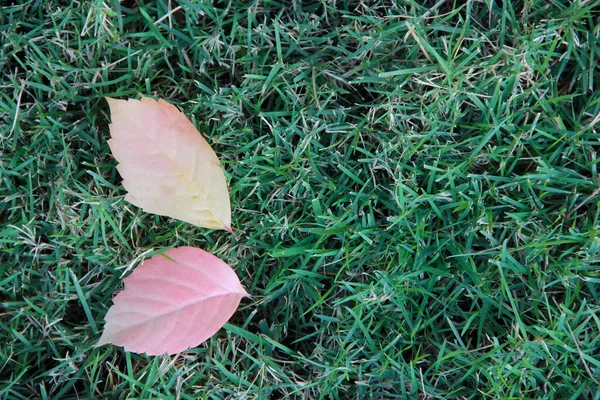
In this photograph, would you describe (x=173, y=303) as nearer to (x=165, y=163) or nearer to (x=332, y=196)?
(x=165, y=163)

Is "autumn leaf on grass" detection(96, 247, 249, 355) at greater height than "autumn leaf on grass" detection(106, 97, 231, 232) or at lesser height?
lesser

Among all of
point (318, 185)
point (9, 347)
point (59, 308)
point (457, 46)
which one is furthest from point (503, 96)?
point (9, 347)

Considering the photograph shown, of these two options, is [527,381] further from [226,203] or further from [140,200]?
[140,200]

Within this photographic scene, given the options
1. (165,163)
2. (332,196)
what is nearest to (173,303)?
(165,163)
